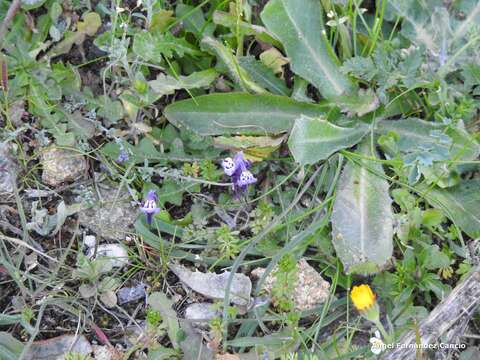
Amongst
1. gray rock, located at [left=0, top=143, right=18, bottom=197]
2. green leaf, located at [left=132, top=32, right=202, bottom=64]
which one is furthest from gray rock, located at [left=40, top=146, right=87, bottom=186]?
green leaf, located at [left=132, top=32, right=202, bottom=64]

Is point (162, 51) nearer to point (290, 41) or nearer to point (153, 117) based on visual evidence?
point (153, 117)

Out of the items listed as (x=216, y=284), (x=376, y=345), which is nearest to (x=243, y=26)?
(x=216, y=284)

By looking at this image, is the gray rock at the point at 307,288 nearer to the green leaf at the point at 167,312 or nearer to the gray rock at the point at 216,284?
the gray rock at the point at 216,284

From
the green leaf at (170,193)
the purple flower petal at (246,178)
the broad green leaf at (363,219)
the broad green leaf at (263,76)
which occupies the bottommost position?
the broad green leaf at (363,219)

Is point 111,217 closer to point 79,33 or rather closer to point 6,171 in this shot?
point 6,171

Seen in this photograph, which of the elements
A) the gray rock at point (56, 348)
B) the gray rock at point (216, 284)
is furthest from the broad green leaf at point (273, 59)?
the gray rock at point (56, 348)

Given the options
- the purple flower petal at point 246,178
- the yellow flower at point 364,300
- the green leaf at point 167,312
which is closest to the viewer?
the yellow flower at point 364,300

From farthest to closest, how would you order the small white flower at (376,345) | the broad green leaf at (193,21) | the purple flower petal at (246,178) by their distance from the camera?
the broad green leaf at (193,21)
the purple flower petal at (246,178)
the small white flower at (376,345)
